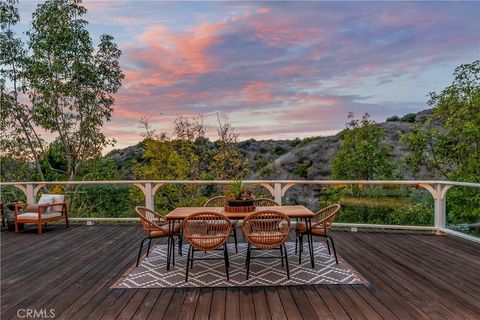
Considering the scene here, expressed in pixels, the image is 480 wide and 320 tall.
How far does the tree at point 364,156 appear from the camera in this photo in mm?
9141

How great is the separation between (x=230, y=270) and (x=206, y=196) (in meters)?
3.15

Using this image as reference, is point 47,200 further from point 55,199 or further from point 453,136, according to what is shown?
point 453,136

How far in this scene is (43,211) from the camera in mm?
6691

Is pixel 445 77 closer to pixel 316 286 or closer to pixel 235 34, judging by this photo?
pixel 235 34

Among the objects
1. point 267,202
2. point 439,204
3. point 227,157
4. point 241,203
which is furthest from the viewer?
point 227,157

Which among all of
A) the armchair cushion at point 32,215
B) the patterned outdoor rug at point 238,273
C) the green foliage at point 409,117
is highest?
the green foliage at point 409,117

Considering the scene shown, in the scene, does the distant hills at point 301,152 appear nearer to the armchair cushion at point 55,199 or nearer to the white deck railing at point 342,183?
the white deck railing at point 342,183

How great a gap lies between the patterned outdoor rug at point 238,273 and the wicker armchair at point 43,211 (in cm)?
321

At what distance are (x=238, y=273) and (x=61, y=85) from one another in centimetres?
818

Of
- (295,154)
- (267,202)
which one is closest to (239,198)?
(267,202)

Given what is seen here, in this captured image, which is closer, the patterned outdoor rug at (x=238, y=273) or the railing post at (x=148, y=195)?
the patterned outdoor rug at (x=238, y=273)

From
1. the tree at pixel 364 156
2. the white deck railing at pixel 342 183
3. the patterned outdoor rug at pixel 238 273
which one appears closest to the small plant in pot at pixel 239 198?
the patterned outdoor rug at pixel 238 273

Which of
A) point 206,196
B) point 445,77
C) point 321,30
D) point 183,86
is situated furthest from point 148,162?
point 445,77

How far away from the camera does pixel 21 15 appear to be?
359 inches
